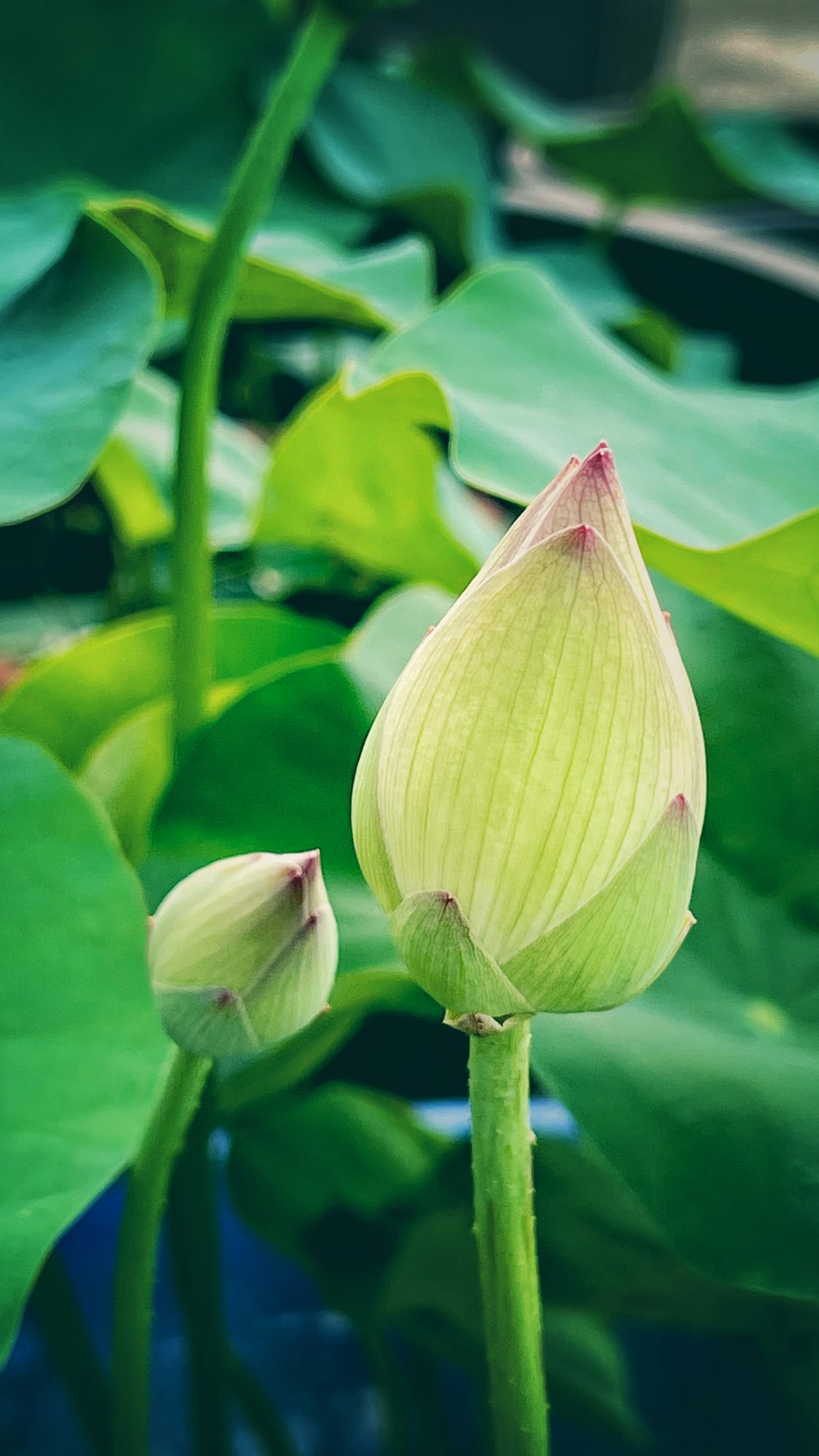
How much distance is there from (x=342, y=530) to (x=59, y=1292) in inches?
10.8

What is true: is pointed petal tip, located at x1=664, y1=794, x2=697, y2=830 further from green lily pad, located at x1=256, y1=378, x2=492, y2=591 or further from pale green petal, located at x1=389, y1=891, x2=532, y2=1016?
green lily pad, located at x1=256, y1=378, x2=492, y2=591

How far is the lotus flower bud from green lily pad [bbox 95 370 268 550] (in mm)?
295

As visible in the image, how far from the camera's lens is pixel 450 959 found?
0.18 meters

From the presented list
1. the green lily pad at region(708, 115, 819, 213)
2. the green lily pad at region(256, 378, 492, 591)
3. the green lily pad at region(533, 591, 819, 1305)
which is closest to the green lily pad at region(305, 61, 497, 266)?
the green lily pad at region(708, 115, 819, 213)

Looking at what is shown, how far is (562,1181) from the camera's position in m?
0.38

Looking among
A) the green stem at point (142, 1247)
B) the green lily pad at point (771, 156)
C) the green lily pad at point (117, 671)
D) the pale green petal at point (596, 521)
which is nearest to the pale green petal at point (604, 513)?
the pale green petal at point (596, 521)

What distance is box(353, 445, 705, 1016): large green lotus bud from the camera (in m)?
0.17

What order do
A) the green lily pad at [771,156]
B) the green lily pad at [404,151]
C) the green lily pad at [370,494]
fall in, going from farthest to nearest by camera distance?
the green lily pad at [771,156], the green lily pad at [404,151], the green lily pad at [370,494]

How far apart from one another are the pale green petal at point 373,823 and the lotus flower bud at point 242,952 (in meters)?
0.01

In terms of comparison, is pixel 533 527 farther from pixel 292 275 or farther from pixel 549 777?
pixel 292 275

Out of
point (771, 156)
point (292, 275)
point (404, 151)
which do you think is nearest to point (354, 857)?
point (292, 275)

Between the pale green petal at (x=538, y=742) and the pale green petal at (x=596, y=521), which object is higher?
A: the pale green petal at (x=596, y=521)

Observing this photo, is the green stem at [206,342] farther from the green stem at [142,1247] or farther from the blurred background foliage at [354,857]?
the green stem at [142,1247]

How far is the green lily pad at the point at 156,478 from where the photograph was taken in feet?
1.67
